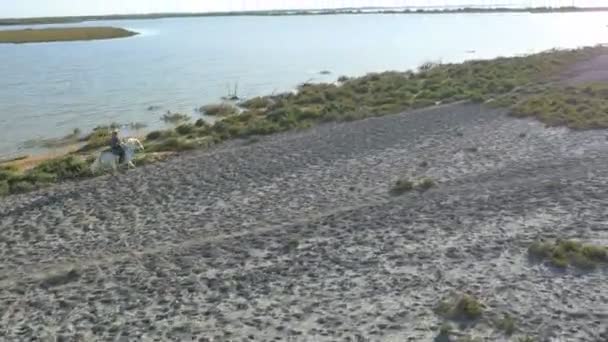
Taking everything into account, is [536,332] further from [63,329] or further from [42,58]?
[42,58]

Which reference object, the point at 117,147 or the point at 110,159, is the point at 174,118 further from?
the point at 110,159

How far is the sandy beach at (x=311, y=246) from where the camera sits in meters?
10.2

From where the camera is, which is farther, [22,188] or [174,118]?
[174,118]

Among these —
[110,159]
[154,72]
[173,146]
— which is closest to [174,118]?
[173,146]

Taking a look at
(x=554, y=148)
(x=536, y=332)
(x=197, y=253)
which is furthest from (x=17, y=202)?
(x=554, y=148)

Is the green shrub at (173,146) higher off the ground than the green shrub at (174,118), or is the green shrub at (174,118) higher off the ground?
the green shrub at (173,146)

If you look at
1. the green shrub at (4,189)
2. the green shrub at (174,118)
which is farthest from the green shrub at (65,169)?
the green shrub at (174,118)

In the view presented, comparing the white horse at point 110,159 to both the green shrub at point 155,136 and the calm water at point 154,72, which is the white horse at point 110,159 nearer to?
the green shrub at point 155,136

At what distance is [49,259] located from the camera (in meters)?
13.5

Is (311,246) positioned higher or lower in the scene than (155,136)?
higher

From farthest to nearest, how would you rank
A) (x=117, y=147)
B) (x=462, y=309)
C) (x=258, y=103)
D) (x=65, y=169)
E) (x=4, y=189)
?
(x=258, y=103)
(x=65, y=169)
(x=117, y=147)
(x=4, y=189)
(x=462, y=309)

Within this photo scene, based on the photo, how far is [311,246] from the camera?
44.3 feet

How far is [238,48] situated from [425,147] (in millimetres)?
82853

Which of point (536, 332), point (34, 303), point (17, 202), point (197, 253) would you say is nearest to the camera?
point (536, 332)
